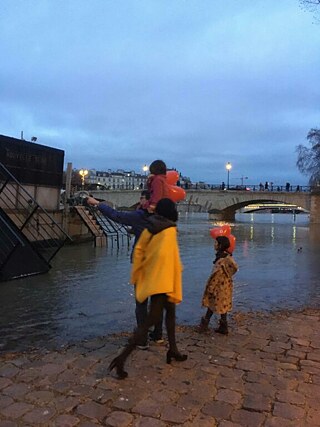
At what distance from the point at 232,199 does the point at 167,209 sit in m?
66.0

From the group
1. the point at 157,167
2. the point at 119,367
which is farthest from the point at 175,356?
the point at 157,167

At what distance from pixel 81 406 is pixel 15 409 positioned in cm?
55

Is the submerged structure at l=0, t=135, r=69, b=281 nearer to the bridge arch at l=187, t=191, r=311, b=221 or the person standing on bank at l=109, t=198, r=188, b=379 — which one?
the person standing on bank at l=109, t=198, r=188, b=379

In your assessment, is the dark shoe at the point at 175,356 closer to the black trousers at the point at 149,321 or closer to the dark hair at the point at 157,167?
the black trousers at the point at 149,321

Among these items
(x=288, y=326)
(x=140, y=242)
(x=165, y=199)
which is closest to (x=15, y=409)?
(x=140, y=242)

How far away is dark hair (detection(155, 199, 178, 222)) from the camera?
4836mm

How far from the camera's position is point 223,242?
6516mm

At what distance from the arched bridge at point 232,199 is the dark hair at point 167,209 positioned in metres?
60.2

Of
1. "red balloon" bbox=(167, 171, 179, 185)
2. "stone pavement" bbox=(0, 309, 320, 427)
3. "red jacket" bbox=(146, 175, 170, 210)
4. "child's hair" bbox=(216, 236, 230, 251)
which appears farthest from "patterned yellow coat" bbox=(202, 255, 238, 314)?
"red jacket" bbox=(146, 175, 170, 210)

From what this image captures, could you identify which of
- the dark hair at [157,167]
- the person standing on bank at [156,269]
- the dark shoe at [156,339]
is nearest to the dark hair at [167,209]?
the person standing on bank at [156,269]

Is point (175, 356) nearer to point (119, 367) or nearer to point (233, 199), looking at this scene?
point (119, 367)

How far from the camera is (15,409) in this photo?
392 centimetres

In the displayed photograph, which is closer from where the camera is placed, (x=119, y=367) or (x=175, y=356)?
(x=119, y=367)

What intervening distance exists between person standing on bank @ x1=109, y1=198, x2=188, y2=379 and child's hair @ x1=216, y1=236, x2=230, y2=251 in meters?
1.80
